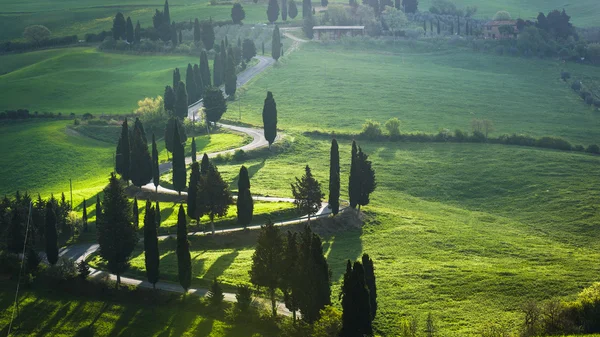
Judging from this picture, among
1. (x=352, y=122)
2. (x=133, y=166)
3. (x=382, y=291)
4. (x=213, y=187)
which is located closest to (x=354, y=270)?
(x=382, y=291)

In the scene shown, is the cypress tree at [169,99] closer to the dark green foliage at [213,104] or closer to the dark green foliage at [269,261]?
the dark green foliage at [213,104]

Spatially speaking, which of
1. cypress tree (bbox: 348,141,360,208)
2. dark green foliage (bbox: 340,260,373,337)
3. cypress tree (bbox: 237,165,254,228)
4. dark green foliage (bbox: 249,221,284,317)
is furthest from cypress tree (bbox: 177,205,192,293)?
cypress tree (bbox: 348,141,360,208)

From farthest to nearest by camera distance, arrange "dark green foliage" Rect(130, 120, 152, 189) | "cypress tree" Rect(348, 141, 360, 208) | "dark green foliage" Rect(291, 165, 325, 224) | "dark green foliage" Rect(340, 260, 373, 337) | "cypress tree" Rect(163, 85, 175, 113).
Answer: "cypress tree" Rect(163, 85, 175, 113) → "dark green foliage" Rect(130, 120, 152, 189) → "cypress tree" Rect(348, 141, 360, 208) → "dark green foliage" Rect(291, 165, 325, 224) → "dark green foliage" Rect(340, 260, 373, 337)

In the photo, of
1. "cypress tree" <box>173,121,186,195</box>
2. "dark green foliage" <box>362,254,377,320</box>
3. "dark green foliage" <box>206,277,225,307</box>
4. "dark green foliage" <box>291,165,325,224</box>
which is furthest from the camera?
"cypress tree" <box>173,121,186,195</box>

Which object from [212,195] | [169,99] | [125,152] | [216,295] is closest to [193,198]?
[212,195]

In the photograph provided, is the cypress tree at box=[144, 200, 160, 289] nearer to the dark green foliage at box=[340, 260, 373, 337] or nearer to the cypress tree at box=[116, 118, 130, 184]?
the dark green foliage at box=[340, 260, 373, 337]

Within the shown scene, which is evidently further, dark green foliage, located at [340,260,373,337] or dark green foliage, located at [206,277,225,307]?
dark green foliage, located at [206,277,225,307]
